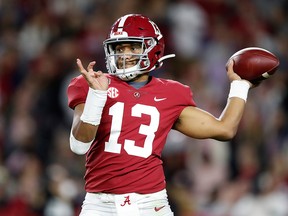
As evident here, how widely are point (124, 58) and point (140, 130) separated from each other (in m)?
0.40

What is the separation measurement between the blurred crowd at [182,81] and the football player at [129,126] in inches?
138

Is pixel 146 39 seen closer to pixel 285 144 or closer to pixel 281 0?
pixel 285 144

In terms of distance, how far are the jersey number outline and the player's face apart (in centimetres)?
22

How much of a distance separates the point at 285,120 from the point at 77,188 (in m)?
2.28

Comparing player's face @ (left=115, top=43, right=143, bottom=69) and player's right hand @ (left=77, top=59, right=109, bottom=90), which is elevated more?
player's face @ (left=115, top=43, right=143, bottom=69)

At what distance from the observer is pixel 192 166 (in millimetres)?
9320

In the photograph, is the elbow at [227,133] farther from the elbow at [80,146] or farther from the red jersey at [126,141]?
the elbow at [80,146]

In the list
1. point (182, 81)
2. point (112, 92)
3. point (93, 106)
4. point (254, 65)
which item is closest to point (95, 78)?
point (93, 106)

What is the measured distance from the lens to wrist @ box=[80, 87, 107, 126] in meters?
4.64

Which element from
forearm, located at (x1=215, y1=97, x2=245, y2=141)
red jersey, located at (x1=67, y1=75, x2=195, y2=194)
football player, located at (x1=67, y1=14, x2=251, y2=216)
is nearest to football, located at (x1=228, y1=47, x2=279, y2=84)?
forearm, located at (x1=215, y1=97, x2=245, y2=141)

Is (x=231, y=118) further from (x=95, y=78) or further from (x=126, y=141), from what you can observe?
(x=95, y=78)

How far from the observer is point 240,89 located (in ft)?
16.9

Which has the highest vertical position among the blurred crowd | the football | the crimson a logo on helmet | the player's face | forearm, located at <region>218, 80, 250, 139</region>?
the player's face

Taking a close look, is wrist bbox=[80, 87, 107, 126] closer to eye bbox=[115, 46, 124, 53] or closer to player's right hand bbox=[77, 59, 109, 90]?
player's right hand bbox=[77, 59, 109, 90]
